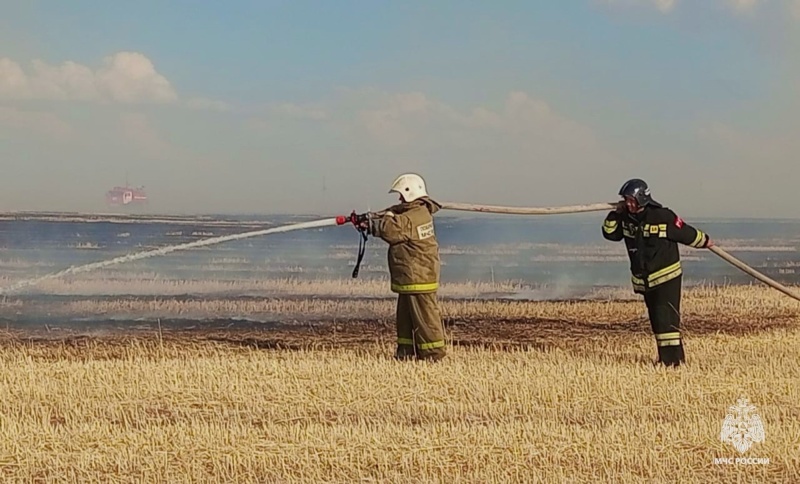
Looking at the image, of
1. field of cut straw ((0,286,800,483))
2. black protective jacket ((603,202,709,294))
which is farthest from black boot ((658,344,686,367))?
black protective jacket ((603,202,709,294))

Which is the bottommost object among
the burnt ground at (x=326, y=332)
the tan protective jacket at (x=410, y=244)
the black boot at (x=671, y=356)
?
the burnt ground at (x=326, y=332)

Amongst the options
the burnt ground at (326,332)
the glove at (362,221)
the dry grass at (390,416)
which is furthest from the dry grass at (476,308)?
the glove at (362,221)

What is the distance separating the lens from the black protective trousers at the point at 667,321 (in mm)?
10742

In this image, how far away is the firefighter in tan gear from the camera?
10922 millimetres

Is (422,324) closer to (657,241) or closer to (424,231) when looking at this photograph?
(424,231)

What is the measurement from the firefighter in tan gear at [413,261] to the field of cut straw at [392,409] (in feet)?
1.60

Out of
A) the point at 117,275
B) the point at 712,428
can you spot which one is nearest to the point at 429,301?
the point at 712,428

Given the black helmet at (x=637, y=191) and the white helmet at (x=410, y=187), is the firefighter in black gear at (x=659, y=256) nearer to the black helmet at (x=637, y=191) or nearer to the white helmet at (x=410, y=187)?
the black helmet at (x=637, y=191)

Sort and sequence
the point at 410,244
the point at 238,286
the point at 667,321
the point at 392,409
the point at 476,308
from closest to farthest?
the point at 392,409
the point at 667,321
the point at 410,244
the point at 476,308
the point at 238,286

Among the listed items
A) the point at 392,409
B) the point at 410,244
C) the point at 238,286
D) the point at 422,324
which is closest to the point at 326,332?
the point at 422,324

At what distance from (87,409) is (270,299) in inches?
514

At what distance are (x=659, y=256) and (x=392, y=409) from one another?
3.87m

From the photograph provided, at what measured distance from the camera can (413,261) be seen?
11.1m

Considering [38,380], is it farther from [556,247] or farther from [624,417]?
[556,247]
